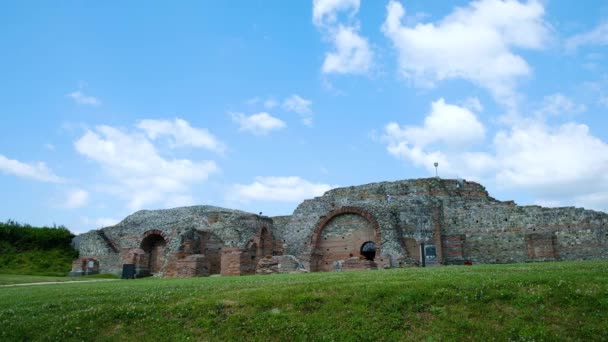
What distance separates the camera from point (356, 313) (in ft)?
29.5

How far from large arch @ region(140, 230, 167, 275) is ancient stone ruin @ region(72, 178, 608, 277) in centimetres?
106

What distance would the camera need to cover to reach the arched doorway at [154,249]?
104 feet

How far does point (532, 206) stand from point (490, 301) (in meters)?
16.4

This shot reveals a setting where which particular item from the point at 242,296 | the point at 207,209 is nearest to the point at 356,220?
the point at 207,209

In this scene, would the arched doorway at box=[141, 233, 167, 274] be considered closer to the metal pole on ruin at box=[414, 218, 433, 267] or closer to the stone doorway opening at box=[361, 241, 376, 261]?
the stone doorway opening at box=[361, 241, 376, 261]

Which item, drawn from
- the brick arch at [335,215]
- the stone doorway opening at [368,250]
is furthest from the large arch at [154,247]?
the stone doorway opening at [368,250]

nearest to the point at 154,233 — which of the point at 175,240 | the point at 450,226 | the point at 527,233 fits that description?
the point at 175,240

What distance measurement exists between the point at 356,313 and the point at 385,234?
1540 centimetres

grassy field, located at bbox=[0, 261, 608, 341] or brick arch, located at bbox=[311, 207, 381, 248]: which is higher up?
brick arch, located at bbox=[311, 207, 381, 248]

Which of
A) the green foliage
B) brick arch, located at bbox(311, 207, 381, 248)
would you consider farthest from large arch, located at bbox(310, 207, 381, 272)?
the green foliage

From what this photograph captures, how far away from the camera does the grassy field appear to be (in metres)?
8.17

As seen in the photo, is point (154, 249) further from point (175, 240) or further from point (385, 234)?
point (385, 234)

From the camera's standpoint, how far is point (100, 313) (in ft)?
33.2

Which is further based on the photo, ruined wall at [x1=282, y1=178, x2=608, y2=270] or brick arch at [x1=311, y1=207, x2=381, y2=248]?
brick arch at [x1=311, y1=207, x2=381, y2=248]
